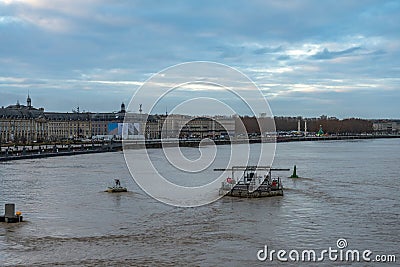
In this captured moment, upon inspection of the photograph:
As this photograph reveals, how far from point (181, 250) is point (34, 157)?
38705 millimetres

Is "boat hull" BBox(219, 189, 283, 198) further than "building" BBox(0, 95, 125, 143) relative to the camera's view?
No

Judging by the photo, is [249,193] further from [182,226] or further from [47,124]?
[47,124]

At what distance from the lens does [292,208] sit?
18.9 m

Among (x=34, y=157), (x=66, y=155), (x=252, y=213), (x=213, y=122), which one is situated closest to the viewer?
(x=252, y=213)

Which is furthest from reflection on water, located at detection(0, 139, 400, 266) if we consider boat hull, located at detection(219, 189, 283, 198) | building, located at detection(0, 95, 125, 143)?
building, located at detection(0, 95, 125, 143)

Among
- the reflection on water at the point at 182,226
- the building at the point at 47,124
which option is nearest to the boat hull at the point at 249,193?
the reflection on water at the point at 182,226

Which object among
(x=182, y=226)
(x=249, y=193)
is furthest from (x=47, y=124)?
(x=182, y=226)

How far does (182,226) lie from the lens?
15.7 meters

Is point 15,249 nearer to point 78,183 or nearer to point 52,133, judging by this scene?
point 78,183

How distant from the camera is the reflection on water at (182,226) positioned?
1238 cm

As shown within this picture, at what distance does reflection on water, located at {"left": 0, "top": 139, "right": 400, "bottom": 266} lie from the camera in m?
12.4

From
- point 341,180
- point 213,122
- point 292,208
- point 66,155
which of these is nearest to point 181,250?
point 292,208

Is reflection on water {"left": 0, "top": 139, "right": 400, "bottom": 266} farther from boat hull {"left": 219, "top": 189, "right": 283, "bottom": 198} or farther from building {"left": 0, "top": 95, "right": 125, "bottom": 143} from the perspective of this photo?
building {"left": 0, "top": 95, "right": 125, "bottom": 143}

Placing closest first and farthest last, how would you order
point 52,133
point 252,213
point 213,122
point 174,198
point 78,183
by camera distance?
point 252,213, point 174,198, point 78,183, point 52,133, point 213,122
